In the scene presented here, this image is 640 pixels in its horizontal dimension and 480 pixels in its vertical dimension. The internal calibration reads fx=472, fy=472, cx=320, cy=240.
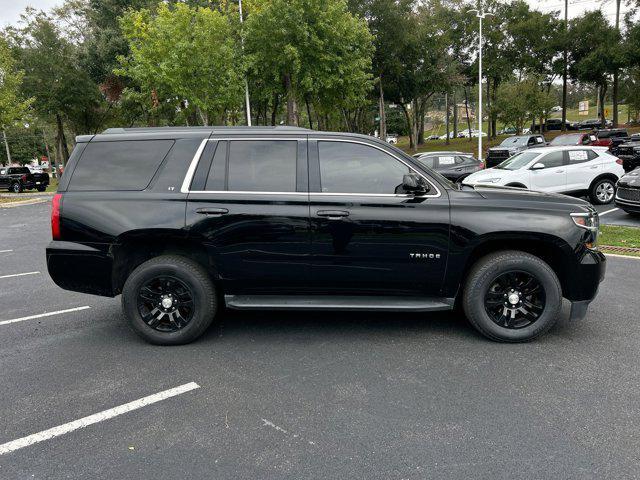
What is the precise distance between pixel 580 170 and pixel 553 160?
0.83 metres

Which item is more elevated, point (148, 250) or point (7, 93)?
point (7, 93)

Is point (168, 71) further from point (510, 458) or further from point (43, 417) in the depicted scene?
point (510, 458)

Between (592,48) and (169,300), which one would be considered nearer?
(169,300)

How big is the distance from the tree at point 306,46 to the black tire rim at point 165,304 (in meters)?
19.2

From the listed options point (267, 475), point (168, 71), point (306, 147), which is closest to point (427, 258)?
point (306, 147)

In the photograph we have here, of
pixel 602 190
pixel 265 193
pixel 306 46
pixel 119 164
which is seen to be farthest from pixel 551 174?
pixel 306 46

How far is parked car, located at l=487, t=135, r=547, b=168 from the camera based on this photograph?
22422 millimetres

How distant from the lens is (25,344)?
4.57 metres

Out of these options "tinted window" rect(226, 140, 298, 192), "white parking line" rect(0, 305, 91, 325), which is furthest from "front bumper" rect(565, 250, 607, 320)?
"white parking line" rect(0, 305, 91, 325)

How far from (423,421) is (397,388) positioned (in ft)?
1.47

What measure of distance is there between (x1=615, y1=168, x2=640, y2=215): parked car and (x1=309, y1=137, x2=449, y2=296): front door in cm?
869

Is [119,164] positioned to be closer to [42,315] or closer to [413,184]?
[42,315]

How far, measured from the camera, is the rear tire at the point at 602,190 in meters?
13.1

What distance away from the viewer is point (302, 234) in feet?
14.0
